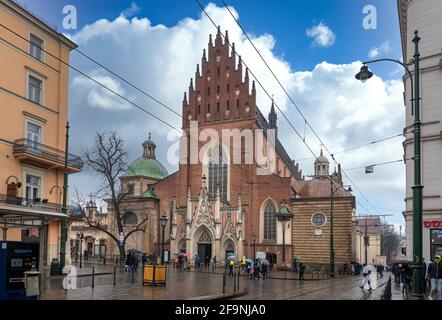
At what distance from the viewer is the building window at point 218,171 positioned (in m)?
60.1

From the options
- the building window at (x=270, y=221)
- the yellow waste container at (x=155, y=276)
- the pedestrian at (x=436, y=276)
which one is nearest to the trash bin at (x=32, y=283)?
the yellow waste container at (x=155, y=276)

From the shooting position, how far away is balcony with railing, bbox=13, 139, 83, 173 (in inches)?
1150

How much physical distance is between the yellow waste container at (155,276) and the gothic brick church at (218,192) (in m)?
31.2

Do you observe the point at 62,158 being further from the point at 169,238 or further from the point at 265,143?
the point at 265,143

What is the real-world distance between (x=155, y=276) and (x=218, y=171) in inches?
1470

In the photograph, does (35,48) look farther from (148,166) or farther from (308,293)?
(148,166)

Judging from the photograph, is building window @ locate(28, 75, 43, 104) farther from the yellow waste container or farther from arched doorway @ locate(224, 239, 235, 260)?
arched doorway @ locate(224, 239, 235, 260)

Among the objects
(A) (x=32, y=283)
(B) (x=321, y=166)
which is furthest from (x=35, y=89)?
(B) (x=321, y=166)

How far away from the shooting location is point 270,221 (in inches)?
2249

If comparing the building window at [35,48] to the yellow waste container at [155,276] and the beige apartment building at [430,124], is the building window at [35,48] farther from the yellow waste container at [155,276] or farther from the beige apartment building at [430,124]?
the beige apartment building at [430,124]

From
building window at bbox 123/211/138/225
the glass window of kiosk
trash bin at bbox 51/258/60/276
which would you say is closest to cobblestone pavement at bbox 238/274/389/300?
the glass window of kiosk
